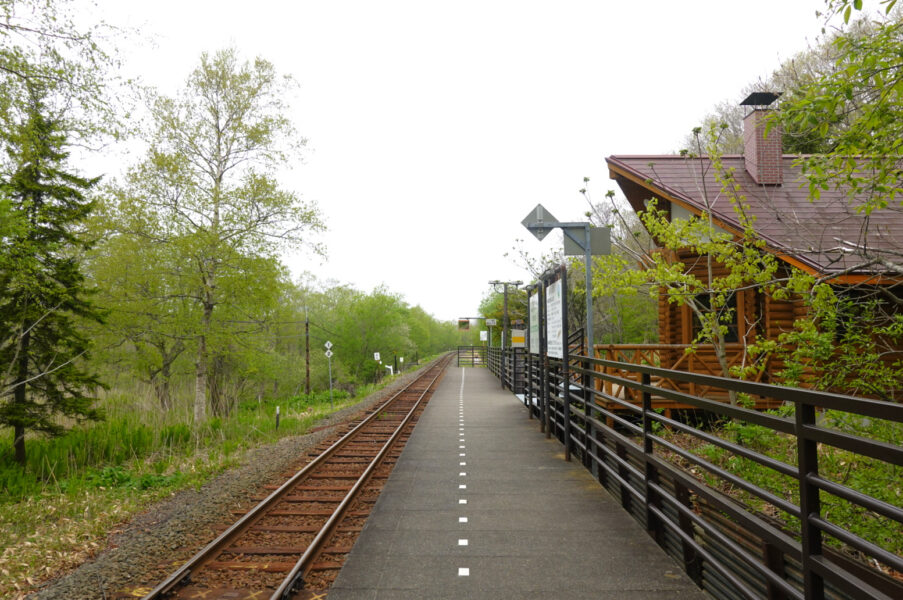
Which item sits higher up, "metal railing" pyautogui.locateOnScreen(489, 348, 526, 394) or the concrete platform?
"metal railing" pyautogui.locateOnScreen(489, 348, 526, 394)

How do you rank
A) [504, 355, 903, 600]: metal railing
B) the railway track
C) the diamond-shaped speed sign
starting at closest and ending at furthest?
[504, 355, 903, 600]: metal railing, the railway track, the diamond-shaped speed sign

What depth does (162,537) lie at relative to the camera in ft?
19.3

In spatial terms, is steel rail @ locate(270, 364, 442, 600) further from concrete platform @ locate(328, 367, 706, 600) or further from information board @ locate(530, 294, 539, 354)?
information board @ locate(530, 294, 539, 354)

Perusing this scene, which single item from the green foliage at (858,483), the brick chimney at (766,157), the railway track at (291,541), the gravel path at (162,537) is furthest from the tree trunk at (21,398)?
the brick chimney at (766,157)

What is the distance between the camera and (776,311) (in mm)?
12547

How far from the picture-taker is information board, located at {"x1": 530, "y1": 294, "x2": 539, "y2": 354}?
11.5 m

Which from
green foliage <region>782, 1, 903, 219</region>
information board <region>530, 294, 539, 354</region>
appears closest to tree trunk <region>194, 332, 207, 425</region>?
information board <region>530, 294, 539, 354</region>

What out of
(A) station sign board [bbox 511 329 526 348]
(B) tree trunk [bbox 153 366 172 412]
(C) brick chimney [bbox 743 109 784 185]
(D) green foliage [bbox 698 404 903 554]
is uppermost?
(C) brick chimney [bbox 743 109 784 185]

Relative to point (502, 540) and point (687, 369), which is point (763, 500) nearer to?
point (502, 540)

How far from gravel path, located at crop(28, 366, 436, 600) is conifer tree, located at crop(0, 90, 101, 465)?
792 cm

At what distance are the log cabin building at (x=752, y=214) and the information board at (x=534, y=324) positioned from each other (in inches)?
61.8

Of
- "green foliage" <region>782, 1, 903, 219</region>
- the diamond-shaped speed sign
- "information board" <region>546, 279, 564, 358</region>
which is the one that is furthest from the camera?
the diamond-shaped speed sign

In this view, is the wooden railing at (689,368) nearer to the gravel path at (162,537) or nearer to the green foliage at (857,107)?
the green foliage at (857,107)

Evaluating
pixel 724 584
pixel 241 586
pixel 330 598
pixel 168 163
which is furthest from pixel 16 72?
pixel 168 163
